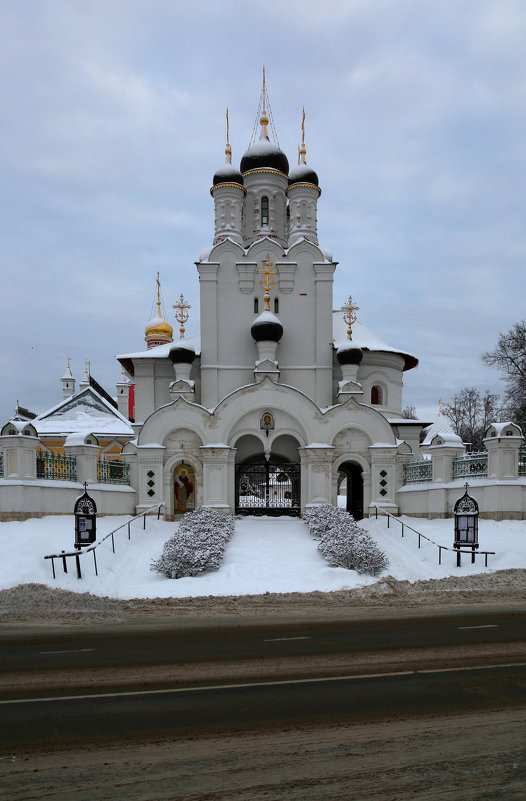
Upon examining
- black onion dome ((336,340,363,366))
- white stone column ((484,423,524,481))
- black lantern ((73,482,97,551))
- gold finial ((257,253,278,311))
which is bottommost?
black lantern ((73,482,97,551))

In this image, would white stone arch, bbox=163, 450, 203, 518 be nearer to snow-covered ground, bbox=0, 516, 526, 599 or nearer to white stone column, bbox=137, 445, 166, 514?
white stone column, bbox=137, 445, 166, 514

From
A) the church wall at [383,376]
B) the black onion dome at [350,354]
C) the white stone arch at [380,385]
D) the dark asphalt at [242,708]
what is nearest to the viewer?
the dark asphalt at [242,708]

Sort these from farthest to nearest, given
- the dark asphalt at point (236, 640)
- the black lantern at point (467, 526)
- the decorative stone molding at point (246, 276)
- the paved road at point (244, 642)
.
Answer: the decorative stone molding at point (246, 276), the black lantern at point (467, 526), the dark asphalt at point (236, 640), the paved road at point (244, 642)

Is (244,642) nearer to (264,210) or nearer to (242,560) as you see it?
(242,560)

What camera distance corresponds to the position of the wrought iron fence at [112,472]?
2409cm

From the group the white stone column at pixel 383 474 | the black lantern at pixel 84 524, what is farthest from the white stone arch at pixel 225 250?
the black lantern at pixel 84 524

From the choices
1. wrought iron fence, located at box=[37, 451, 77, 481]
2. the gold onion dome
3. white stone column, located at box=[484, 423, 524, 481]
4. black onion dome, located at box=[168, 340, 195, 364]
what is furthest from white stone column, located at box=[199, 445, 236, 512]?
the gold onion dome

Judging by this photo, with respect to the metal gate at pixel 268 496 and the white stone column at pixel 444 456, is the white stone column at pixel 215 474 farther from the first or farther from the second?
the white stone column at pixel 444 456

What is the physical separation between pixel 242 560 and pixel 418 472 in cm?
903

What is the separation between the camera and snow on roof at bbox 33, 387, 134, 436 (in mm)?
42875

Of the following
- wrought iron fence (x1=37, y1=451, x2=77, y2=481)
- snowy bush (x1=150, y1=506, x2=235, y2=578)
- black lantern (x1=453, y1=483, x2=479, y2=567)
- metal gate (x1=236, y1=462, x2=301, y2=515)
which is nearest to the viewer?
snowy bush (x1=150, y1=506, x2=235, y2=578)

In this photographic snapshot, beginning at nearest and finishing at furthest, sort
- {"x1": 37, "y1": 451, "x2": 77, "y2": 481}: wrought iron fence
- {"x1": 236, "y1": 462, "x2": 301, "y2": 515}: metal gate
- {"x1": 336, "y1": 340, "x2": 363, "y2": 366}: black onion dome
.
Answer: {"x1": 37, "y1": 451, "x2": 77, "y2": 481}: wrought iron fence < {"x1": 236, "y1": 462, "x2": 301, "y2": 515}: metal gate < {"x1": 336, "y1": 340, "x2": 363, "y2": 366}: black onion dome

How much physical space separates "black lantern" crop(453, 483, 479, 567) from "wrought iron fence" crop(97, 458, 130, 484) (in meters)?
12.7

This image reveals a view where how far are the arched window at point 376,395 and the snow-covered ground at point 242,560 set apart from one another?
9.54m
